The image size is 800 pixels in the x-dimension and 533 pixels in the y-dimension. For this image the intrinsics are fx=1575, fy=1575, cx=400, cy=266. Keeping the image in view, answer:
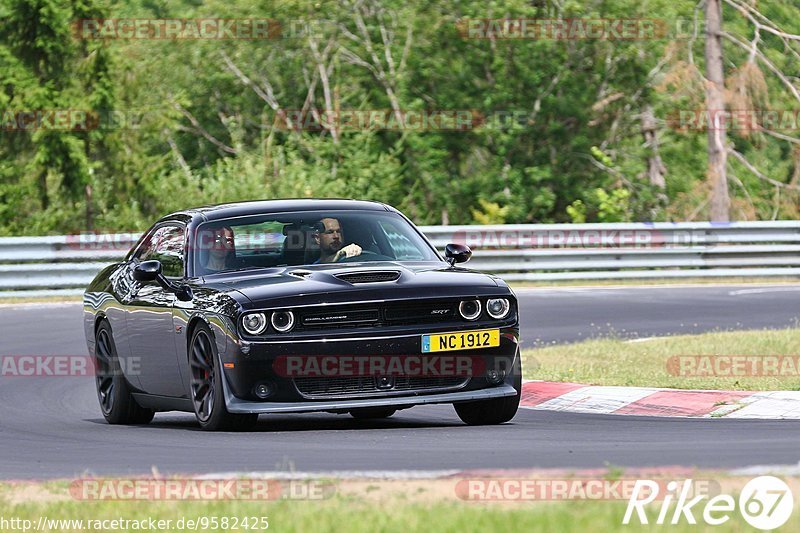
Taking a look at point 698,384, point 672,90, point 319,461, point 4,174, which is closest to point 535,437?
point 319,461

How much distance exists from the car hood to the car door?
1.88ft

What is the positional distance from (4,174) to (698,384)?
20905 mm

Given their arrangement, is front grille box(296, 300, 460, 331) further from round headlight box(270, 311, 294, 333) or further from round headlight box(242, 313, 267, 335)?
round headlight box(242, 313, 267, 335)

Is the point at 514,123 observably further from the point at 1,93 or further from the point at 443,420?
the point at 443,420

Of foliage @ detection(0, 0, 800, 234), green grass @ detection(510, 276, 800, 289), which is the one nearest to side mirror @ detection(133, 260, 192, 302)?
green grass @ detection(510, 276, 800, 289)

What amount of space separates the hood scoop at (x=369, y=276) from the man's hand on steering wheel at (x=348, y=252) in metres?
0.76

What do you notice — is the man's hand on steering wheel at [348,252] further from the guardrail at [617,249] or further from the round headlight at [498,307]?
the guardrail at [617,249]

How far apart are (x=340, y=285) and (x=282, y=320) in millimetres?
422

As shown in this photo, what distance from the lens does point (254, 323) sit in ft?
31.1

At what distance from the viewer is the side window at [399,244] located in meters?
10.8

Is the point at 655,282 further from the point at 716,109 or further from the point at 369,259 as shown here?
the point at 369,259

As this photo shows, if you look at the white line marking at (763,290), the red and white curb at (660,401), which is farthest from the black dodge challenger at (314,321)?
the white line marking at (763,290)

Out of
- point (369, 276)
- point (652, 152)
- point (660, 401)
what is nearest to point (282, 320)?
point (369, 276)

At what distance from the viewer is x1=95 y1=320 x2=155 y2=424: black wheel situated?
37.9ft
